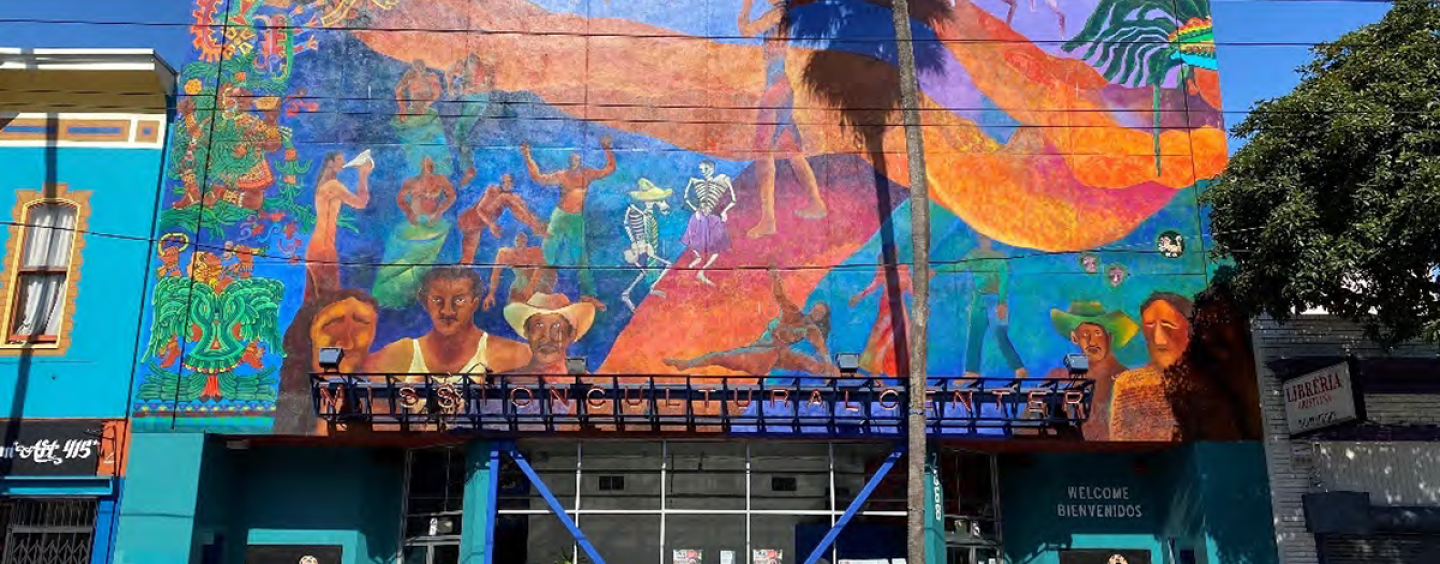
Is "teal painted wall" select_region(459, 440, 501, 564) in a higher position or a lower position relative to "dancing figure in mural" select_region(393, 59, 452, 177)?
lower

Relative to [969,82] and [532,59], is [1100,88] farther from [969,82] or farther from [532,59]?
[532,59]

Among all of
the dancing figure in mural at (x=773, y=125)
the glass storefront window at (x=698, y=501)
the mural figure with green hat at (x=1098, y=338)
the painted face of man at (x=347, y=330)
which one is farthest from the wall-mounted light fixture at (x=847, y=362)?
the painted face of man at (x=347, y=330)

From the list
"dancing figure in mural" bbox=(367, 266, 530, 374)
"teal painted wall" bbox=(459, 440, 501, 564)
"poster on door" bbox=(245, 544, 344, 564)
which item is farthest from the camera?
"poster on door" bbox=(245, 544, 344, 564)

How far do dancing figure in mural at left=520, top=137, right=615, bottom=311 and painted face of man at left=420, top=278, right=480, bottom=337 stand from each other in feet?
5.18

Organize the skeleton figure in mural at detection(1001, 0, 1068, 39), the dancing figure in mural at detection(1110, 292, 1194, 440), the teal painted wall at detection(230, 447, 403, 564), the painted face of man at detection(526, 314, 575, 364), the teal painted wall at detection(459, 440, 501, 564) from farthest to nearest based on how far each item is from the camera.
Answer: the skeleton figure in mural at detection(1001, 0, 1068, 39)
the teal painted wall at detection(230, 447, 403, 564)
the painted face of man at detection(526, 314, 575, 364)
the dancing figure in mural at detection(1110, 292, 1194, 440)
the teal painted wall at detection(459, 440, 501, 564)

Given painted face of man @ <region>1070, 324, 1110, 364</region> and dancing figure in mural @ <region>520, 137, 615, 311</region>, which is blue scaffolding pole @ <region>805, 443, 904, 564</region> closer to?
painted face of man @ <region>1070, 324, 1110, 364</region>

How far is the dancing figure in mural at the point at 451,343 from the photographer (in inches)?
862

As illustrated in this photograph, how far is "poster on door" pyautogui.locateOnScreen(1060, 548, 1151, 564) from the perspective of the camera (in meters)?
22.8

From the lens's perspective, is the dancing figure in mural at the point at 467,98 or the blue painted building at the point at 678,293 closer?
the blue painted building at the point at 678,293

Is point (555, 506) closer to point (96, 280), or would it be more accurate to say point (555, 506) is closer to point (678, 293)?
point (678, 293)

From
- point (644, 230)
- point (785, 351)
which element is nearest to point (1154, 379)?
point (785, 351)

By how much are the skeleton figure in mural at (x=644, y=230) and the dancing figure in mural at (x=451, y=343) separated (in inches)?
98.8

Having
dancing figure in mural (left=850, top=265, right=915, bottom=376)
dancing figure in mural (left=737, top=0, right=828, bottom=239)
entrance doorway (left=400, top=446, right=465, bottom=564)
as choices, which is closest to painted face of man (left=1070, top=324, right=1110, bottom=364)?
dancing figure in mural (left=850, top=265, right=915, bottom=376)

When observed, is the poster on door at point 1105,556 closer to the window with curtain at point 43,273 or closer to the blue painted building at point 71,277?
the blue painted building at point 71,277
